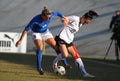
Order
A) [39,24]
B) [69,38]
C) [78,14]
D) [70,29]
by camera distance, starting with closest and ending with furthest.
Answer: [70,29] → [69,38] → [39,24] → [78,14]

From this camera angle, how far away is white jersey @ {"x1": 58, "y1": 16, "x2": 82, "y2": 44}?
11469 mm

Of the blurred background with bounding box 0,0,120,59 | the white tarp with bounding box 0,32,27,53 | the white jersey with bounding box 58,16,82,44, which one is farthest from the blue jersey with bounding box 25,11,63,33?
the white tarp with bounding box 0,32,27,53

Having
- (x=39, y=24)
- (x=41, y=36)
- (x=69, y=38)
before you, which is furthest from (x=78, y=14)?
(x=69, y=38)

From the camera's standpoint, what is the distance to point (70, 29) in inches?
456

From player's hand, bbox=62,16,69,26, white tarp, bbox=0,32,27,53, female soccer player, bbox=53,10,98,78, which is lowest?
white tarp, bbox=0,32,27,53

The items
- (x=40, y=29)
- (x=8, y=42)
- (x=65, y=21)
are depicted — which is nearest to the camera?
(x=65, y=21)

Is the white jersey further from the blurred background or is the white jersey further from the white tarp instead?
the white tarp

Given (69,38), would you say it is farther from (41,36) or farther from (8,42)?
(8,42)

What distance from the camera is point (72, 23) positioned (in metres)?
11.5

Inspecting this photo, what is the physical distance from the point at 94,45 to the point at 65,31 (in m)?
14.6

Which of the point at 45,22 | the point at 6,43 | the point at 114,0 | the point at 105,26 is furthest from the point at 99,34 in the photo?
the point at 45,22

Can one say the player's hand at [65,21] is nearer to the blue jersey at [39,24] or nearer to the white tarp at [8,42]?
the blue jersey at [39,24]

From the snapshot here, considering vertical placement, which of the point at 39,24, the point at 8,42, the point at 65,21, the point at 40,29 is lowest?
the point at 8,42

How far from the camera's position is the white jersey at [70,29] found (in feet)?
37.6
